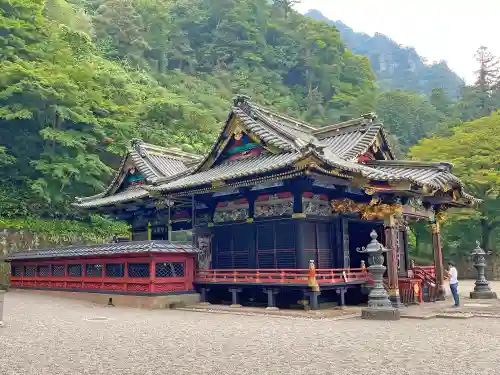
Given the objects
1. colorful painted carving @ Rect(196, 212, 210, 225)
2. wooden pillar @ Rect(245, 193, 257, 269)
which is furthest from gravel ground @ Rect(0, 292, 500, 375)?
colorful painted carving @ Rect(196, 212, 210, 225)

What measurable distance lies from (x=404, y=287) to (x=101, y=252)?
1250cm

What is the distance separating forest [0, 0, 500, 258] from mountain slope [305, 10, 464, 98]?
149 feet

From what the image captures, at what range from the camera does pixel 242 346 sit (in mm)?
10547

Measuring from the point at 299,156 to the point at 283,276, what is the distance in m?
4.45

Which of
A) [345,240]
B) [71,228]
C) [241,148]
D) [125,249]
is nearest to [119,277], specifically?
[125,249]

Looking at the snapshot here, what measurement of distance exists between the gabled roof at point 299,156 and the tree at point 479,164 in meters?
15.9

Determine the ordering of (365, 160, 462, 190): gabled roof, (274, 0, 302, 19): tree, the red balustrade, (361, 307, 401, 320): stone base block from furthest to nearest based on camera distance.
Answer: (274, 0, 302, 19): tree < the red balustrade < (365, 160, 462, 190): gabled roof < (361, 307, 401, 320): stone base block

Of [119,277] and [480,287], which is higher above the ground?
[119,277]

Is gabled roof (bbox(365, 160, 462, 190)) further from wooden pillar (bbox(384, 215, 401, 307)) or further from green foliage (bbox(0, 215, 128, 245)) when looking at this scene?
green foliage (bbox(0, 215, 128, 245))

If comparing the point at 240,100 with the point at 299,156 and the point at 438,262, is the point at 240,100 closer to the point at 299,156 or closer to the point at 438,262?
the point at 299,156

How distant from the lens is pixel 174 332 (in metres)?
12.8

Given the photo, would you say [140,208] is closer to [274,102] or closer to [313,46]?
[274,102]

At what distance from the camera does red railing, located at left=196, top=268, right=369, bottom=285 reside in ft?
56.7

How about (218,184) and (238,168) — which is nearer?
(218,184)
